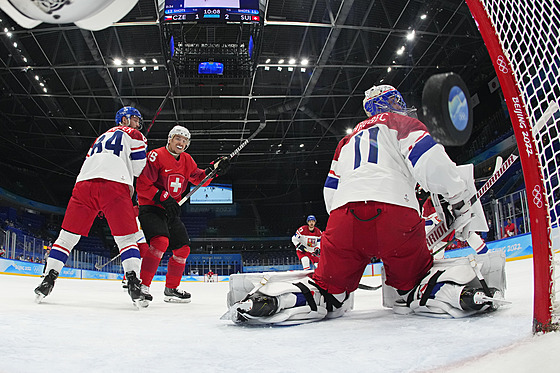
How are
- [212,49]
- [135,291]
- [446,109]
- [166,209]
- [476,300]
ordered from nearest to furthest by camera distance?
1. [446,109]
2. [476,300]
3. [135,291]
4. [166,209]
5. [212,49]

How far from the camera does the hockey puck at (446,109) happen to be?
87 centimetres

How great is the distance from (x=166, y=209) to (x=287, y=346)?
2.14 m

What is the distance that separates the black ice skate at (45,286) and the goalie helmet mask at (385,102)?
199 centimetres

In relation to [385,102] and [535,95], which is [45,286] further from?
[535,95]

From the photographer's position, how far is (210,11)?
6.07 m

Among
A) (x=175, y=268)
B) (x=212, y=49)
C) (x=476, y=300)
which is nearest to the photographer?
(x=476, y=300)

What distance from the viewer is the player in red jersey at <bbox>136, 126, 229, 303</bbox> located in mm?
2977

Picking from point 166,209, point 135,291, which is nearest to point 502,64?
point 135,291

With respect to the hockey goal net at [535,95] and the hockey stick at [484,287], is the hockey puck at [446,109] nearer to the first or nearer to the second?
the hockey goal net at [535,95]

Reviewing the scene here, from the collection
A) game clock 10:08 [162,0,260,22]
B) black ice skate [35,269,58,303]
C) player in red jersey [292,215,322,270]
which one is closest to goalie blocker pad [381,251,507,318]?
black ice skate [35,269,58,303]

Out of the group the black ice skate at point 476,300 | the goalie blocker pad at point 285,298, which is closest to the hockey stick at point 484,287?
the black ice skate at point 476,300

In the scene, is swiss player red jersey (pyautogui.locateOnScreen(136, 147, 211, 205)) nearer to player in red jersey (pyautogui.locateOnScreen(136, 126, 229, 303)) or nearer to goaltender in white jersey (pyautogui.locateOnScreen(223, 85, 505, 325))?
player in red jersey (pyautogui.locateOnScreen(136, 126, 229, 303))

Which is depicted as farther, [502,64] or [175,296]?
[175,296]

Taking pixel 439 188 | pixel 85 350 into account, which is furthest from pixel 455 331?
pixel 85 350
